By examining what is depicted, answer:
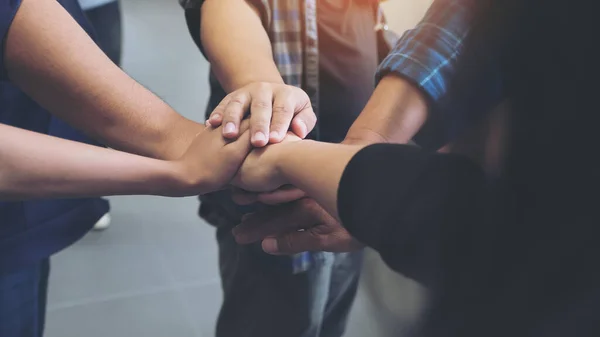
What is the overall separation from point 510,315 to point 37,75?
0.47 metres

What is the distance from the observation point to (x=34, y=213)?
53 cm

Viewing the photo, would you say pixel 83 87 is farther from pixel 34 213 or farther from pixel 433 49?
pixel 433 49

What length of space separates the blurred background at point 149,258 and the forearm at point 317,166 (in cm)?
48

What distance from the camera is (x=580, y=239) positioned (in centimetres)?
27

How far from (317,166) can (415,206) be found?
0.39 ft

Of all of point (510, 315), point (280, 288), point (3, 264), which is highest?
point (510, 315)

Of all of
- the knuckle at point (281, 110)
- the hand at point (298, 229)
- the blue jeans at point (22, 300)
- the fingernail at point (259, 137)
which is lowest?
the blue jeans at point (22, 300)

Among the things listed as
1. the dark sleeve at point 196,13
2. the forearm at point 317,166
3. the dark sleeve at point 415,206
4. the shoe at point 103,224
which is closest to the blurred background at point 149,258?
the shoe at point 103,224

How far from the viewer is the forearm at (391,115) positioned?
46 cm

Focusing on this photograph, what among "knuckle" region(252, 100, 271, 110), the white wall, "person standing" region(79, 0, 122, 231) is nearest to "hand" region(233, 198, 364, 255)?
"knuckle" region(252, 100, 271, 110)

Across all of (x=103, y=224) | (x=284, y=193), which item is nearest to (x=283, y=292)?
(x=284, y=193)

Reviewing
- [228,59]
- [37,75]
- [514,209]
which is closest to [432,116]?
[514,209]

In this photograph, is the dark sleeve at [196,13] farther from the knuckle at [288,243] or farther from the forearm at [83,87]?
the knuckle at [288,243]

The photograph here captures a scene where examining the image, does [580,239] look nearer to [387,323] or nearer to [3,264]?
[387,323]
